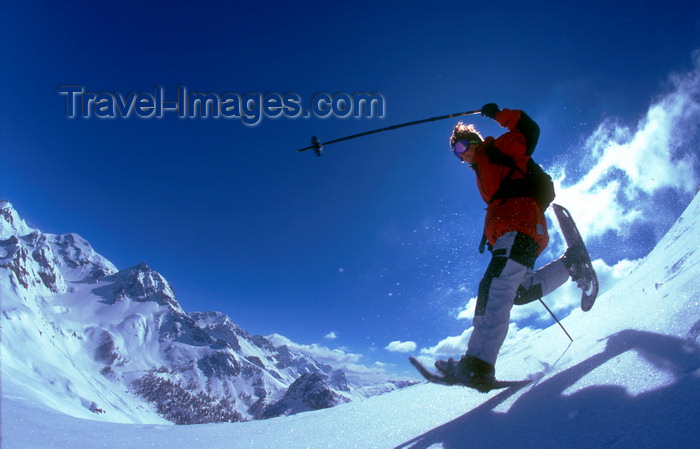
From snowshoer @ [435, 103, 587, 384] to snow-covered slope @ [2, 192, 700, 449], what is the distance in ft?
1.04

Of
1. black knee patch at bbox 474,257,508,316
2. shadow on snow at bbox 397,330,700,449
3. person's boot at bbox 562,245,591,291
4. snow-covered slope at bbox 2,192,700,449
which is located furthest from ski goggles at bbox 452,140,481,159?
shadow on snow at bbox 397,330,700,449

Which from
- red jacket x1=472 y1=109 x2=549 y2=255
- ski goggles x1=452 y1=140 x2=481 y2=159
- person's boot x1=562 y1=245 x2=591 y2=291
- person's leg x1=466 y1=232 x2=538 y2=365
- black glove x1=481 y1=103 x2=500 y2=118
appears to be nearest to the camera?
person's leg x1=466 y1=232 x2=538 y2=365

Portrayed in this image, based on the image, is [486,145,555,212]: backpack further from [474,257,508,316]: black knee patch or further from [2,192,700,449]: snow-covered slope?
[2,192,700,449]: snow-covered slope

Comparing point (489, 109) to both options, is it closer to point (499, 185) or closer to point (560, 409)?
point (499, 185)

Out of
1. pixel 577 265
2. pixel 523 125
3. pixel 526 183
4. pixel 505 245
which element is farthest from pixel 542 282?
pixel 523 125

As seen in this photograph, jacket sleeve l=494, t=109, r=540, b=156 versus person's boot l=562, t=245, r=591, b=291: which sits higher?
jacket sleeve l=494, t=109, r=540, b=156

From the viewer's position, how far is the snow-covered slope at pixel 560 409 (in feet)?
4.14

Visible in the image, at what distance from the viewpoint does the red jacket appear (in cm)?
283

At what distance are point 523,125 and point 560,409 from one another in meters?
2.73

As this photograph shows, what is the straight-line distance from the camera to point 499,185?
123 inches

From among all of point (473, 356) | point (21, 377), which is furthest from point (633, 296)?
point (21, 377)

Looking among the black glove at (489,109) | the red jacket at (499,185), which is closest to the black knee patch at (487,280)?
the red jacket at (499,185)

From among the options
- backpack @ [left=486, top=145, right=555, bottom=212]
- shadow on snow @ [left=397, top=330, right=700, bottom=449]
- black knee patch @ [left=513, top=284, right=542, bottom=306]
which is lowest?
shadow on snow @ [left=397, top=330, right=700, bottom=449]

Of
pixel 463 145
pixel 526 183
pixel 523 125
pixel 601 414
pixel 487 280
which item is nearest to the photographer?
pixel 601 414
